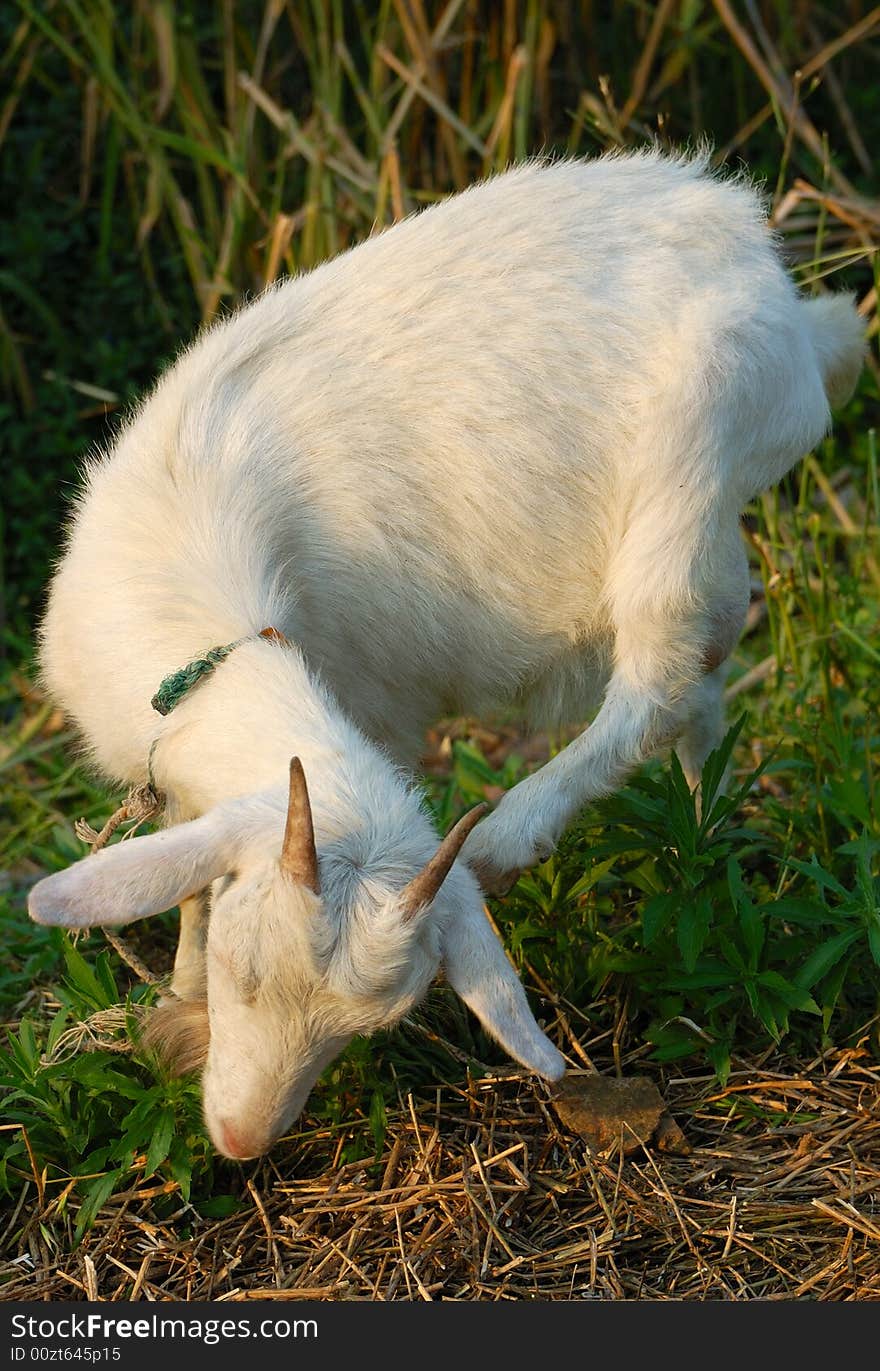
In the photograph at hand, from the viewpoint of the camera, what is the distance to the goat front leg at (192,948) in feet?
10.5

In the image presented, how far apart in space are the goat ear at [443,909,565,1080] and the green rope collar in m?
0.71

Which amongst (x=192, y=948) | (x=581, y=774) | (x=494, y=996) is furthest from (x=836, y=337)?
(x=192, y=948)

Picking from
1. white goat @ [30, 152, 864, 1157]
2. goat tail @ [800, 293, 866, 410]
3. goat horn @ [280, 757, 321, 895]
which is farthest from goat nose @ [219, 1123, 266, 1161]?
goat tail @ [800, 293, 866, 410]

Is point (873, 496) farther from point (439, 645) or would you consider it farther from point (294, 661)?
point (294, 661)

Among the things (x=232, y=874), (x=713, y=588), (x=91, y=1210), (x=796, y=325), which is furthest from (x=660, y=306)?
(x=91, y=1210)

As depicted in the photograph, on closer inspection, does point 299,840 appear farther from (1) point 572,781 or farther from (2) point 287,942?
(1) point 572,781

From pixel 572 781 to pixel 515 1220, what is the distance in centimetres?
89

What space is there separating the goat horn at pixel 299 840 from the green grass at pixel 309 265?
0.87m

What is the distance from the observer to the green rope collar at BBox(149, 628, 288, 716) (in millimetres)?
2867

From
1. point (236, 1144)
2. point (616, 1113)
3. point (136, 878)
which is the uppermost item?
point (136, 878)

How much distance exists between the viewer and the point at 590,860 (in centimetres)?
349

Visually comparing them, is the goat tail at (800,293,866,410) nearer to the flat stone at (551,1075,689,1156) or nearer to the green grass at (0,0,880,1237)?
the green grass at (0,0,880,1237)

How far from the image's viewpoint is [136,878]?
244 centimetres

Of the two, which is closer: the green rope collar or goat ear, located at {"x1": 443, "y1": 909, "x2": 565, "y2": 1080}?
goat ear, located at {"x1": 443, "y1": 909, "x2": 565, "y2": 1080}
